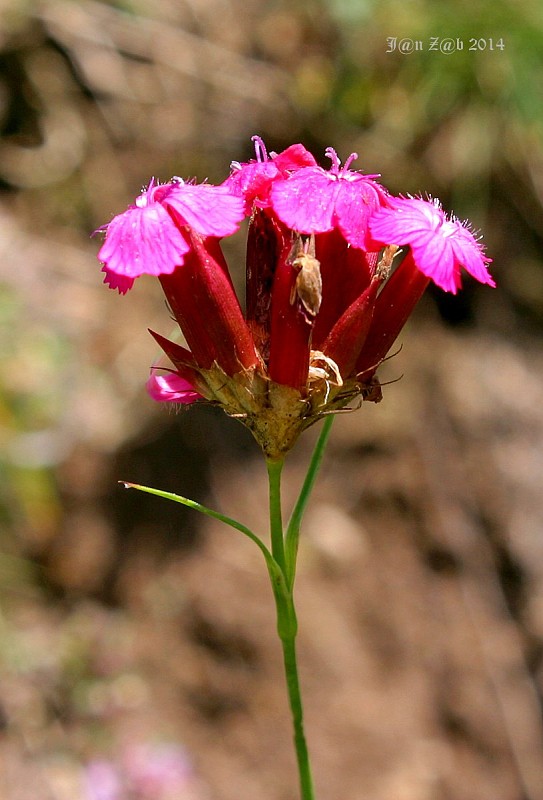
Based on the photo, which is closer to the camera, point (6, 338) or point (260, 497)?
point (6, 338)

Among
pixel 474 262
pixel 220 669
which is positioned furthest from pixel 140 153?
pixel 474 262

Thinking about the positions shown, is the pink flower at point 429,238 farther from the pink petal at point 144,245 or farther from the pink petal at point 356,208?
the pink petal at point 144,245

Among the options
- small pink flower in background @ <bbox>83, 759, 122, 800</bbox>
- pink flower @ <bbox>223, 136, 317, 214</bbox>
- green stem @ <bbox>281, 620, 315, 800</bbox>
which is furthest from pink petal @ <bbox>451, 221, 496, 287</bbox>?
small pink flower in background @ <bbox>83, 759, 122, 800</bbox>

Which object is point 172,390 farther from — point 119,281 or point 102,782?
point 102,782

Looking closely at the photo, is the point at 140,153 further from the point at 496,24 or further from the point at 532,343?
the point at 532,343

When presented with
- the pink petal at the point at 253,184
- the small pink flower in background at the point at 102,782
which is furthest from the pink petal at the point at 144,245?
the small pink flower in background at the point at 102,782

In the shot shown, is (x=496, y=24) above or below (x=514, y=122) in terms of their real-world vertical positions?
above

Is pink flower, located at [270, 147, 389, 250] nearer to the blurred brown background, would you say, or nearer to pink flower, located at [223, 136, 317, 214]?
pink flower, located at [223, 136, 317, 214]
